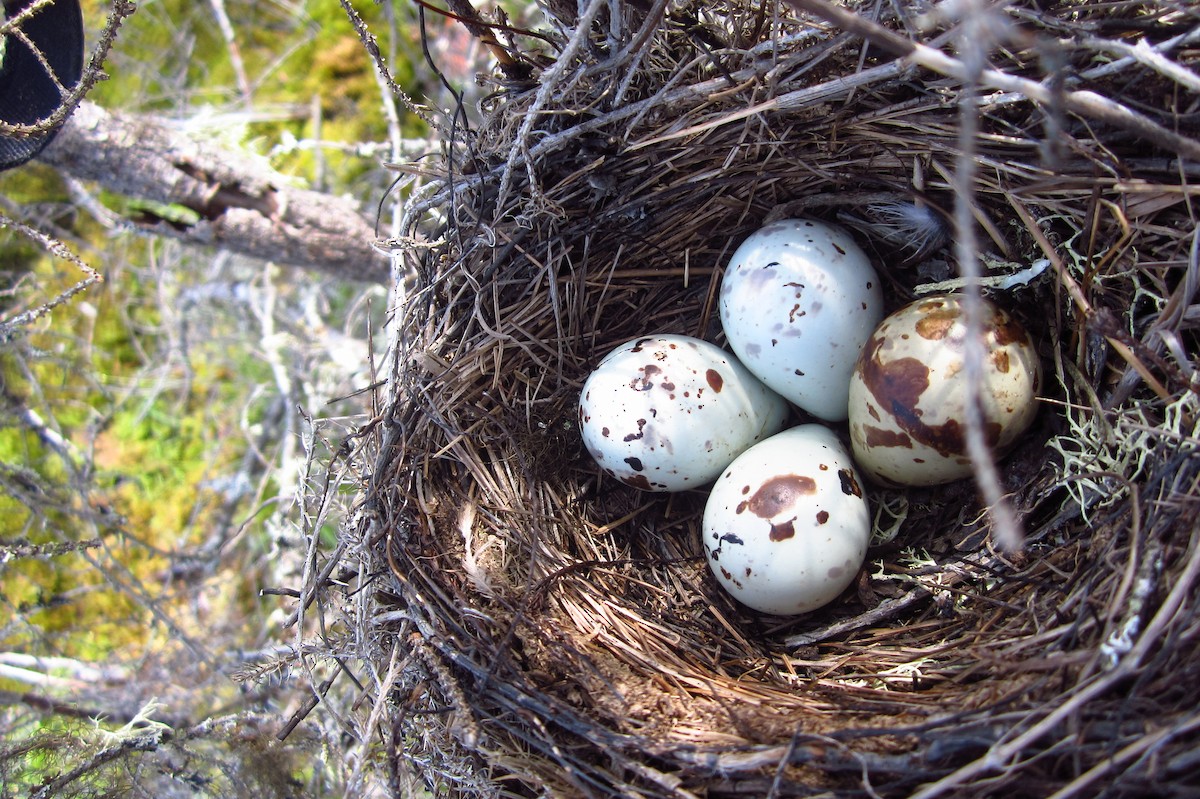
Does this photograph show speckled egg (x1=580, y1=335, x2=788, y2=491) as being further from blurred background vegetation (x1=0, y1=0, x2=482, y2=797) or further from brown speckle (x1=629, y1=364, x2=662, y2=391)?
blurred background vegetation (x1=0, y1=0, x2=482, y2=797)

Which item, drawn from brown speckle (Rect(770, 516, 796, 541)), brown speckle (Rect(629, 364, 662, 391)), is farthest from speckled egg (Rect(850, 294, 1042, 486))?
brown speckle (Rect(629, 364, 662, 391))

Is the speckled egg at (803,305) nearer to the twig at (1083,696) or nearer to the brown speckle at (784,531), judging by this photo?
the brown speckle at (784,531)

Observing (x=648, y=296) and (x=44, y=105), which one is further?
(x=648, y=296)

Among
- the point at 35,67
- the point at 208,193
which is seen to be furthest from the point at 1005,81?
the point at 208,193

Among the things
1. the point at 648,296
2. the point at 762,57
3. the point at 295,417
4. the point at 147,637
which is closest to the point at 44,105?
the point at 295,417

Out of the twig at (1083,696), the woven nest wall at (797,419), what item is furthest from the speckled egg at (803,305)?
the twig at (1083,696)

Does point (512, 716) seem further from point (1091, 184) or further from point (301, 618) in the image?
point (1091, 184)
